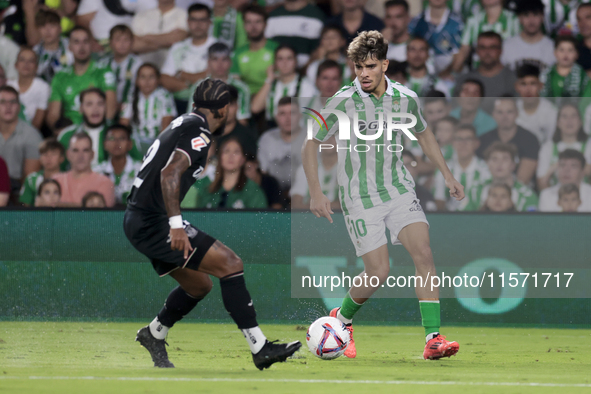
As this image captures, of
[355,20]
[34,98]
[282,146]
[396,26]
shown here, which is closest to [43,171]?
[34,98]

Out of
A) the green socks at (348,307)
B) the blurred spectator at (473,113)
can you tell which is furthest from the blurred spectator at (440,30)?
the green socks at (348,307)

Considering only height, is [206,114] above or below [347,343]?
above

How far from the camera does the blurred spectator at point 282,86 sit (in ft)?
29.1

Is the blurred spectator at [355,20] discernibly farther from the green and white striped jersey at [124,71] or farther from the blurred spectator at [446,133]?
the green and white striped jersey at [124,71]

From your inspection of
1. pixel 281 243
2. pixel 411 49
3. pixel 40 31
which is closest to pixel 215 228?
pixel 281 243

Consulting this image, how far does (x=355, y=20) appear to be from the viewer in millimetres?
9406

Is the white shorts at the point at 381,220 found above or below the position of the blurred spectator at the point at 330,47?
below

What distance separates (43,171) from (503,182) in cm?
477

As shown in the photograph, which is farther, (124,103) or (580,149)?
(124,103)

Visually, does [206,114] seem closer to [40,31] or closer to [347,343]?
[347,343]

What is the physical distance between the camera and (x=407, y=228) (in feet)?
18.7

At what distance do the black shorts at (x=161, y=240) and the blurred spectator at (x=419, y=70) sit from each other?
457 centimetres

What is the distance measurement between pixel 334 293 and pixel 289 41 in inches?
118

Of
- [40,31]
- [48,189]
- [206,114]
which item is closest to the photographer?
[206,114]
